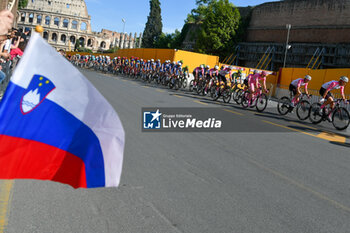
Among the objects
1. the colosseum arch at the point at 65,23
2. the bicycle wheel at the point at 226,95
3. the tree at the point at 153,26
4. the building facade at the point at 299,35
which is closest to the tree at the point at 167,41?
the tree at the point at 153,26

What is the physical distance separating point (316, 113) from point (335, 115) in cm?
89

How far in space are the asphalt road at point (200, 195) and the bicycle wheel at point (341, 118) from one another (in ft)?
15.8

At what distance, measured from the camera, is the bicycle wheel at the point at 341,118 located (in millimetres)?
12905

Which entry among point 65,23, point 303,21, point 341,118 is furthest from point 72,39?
point 341,118

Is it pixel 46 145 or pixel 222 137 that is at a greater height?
pixel 46 145

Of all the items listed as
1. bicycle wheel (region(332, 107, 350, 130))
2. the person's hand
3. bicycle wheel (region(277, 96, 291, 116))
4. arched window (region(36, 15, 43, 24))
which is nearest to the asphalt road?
the person's hand

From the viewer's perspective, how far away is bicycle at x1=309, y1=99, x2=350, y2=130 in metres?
13.0

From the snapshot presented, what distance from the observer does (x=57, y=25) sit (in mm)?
135875

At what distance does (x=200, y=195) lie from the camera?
16.7 ft

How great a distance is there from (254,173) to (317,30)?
50.4m

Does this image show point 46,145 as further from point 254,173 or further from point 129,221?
point 254,173

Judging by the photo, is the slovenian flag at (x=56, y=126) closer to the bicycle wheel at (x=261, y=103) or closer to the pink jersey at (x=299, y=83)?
the pink jersey at (x=299, y=83)

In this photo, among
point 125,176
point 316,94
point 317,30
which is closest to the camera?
point 125,176

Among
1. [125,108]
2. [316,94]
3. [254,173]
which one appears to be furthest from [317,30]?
[254,173]
